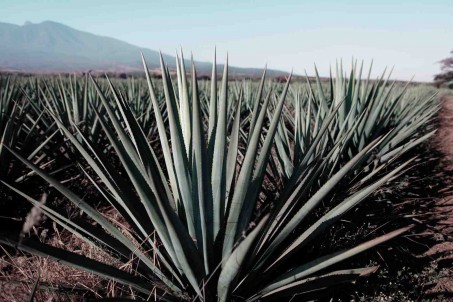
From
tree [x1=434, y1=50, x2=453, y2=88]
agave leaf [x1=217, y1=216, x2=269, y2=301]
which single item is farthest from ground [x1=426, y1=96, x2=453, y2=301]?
tree [x1=434, y1=50, x2=453, y2=88]

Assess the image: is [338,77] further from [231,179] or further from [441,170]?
[231,179]

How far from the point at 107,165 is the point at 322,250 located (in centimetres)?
143

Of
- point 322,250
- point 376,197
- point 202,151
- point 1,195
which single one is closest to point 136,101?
point 1,195

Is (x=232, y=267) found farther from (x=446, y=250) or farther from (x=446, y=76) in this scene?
(x=446, y=76)

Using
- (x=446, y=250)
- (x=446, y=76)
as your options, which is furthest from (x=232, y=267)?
(x=446, y=76)

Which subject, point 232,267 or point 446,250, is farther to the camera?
point 446,250

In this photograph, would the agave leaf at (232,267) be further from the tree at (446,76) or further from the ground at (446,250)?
the tree at (446,76)

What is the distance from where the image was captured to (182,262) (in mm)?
1435

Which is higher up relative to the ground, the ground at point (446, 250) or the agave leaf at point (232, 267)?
the agave leaf at point (232, 267)

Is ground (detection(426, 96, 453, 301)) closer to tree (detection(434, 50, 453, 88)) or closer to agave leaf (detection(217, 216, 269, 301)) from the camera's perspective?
agave leaf (detection(217, 216, 269, 301))

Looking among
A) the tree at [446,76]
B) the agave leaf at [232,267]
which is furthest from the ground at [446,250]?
the tree at [446,76]

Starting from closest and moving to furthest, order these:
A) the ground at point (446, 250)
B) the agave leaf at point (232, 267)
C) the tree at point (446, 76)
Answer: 1. the agave leaf at point (232, 267)
2. the ground at point (446, 250)
3. the tree at point (446, 76)

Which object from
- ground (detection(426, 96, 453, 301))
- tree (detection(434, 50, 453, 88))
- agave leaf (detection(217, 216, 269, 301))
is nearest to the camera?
agave leaf (detection(217, 216, 269, 301))

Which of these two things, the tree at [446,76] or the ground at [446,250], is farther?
the tree at [446,76]
